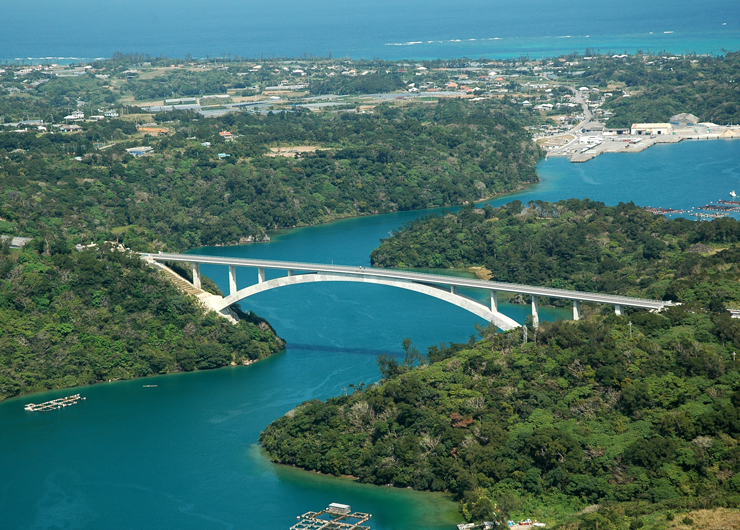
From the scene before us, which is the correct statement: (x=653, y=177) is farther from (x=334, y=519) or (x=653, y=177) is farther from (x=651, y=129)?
(x=334, y=519)

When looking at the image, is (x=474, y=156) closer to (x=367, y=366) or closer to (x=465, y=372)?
(x=367, y=366)

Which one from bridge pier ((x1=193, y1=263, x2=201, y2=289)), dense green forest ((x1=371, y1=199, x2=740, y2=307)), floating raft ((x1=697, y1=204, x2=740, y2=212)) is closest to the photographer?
dense green forest ((x1=371, y1=199, x2=740, y2=307))

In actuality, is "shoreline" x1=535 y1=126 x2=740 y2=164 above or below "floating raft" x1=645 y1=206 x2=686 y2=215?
above

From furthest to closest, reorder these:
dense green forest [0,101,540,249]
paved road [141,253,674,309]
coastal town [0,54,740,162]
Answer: coastal town [0,54,740,162] → dense green forest [0,101,540,249] → paved road [141,253,674,309]

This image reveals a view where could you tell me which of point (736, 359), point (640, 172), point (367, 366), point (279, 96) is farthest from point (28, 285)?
point (279, 96)

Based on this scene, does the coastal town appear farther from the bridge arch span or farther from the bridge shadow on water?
the bridge shadow on water

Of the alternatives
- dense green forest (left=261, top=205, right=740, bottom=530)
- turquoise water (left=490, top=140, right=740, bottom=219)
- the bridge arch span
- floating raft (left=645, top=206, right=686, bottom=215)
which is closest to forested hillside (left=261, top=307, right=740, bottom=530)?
dense green forest (left=261, top=205, right=740, bottom=530)

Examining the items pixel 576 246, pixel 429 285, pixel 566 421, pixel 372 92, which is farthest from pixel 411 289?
pixel 372 92
